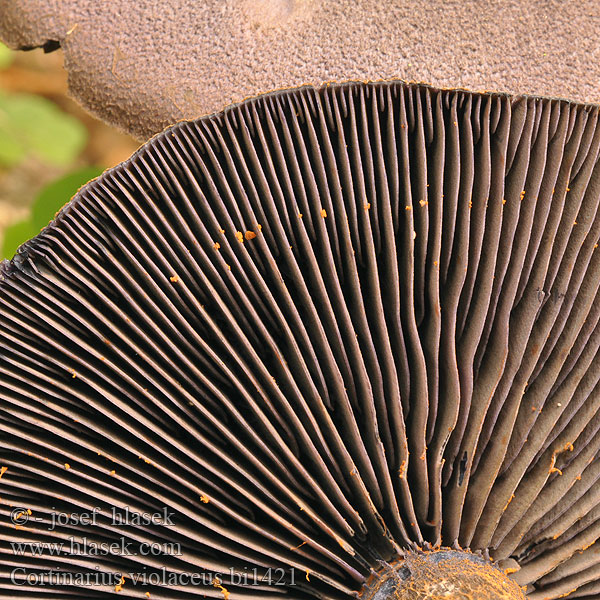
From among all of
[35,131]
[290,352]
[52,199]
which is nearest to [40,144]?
[35,131]

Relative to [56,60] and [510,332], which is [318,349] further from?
[56,60]

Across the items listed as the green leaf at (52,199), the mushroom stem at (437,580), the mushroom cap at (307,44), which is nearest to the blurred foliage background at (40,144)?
the green leaf at (52,199)

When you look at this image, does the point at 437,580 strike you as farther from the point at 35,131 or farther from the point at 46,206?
the point at 35,131

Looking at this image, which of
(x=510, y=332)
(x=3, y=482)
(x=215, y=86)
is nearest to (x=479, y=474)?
(x=510, y=332)

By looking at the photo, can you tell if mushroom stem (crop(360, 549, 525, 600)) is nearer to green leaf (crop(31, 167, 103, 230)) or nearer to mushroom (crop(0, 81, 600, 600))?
mushroom (crop(0, 81, 600, 600))

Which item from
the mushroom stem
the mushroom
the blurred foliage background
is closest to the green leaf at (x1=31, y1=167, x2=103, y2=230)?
the blurred foliage background

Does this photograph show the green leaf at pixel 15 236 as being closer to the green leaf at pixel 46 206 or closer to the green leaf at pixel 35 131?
the green leaf at pixel 46 206

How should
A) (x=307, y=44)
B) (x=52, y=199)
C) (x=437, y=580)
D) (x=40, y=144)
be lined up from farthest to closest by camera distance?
(x=40, y=144) < (x=52, y=199) < (x=307, y=44) < (x=437, y=580)
